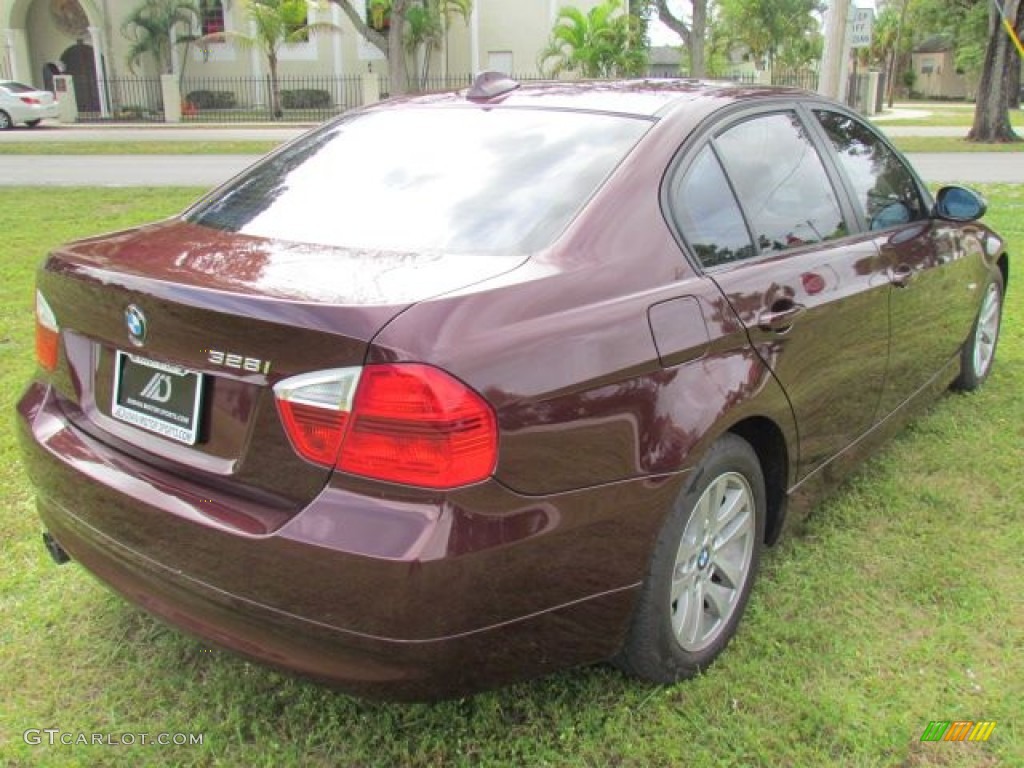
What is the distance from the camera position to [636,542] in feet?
7.43

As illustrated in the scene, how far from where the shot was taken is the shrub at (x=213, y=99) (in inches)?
1420

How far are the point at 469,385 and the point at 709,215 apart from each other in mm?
1121

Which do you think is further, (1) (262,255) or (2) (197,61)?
(2) (197,61)

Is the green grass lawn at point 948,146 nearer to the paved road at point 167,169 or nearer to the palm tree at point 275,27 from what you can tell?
the paved road at point 167,169

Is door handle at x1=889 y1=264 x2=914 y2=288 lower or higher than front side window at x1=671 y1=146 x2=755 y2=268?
lower

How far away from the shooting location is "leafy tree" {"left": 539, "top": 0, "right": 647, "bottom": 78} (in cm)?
3100

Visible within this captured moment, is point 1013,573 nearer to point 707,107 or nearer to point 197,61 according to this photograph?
point 707,107

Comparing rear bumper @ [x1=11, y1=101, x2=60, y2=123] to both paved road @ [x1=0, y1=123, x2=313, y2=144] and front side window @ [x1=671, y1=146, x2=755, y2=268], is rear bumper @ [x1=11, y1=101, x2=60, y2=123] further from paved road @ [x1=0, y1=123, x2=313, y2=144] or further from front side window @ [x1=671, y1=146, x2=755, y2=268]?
front side window @ [x1=671, y1=146, x2=755, y2=268]

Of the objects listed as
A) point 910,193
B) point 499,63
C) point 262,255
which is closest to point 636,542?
point 262,255

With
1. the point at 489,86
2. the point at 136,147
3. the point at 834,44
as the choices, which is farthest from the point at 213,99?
the point at 489,86

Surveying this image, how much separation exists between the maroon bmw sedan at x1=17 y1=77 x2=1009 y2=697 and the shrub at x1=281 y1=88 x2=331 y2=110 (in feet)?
113

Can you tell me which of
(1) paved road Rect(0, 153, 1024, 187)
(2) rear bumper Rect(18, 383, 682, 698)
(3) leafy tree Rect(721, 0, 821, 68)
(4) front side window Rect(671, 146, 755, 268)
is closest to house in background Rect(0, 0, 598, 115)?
(3) leafy tree Rect(721, 0, 821, 68)

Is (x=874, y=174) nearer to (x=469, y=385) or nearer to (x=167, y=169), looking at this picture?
(x=469, y=385)

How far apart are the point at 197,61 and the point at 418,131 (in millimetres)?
37444
